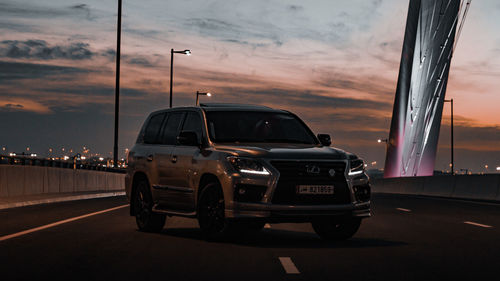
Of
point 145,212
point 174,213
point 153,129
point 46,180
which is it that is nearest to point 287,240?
point 174,213

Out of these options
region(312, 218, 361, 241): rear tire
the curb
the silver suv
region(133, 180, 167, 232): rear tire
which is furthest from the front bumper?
the curb

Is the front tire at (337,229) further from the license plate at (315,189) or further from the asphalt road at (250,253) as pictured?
the license plate at (315,189)

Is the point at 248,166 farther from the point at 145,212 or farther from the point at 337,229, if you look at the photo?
the point at 145,212

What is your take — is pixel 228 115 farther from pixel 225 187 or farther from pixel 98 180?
pixel 98 180

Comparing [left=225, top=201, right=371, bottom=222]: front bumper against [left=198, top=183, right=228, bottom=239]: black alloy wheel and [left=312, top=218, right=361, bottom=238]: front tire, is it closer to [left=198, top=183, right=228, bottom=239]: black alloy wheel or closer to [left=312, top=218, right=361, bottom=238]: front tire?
[left=198, top=183, right=228, bottom=239]: black alloy wheel

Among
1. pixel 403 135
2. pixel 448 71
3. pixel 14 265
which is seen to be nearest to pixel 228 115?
pixel 14 265

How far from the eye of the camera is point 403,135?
240ft

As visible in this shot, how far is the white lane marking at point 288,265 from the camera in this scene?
10.3 metres

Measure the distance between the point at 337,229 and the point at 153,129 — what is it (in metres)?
4.08

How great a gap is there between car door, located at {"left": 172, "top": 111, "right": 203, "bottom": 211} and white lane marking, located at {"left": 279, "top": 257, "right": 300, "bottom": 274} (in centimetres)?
297

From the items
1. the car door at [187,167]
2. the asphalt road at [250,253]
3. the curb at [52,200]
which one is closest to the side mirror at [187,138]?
the car door at [187,167]

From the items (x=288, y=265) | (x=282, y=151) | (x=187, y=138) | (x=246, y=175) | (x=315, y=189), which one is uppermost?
(x=187, y=138)

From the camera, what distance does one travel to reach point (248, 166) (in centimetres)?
1304

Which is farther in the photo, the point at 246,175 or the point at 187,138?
the point at 187,138
